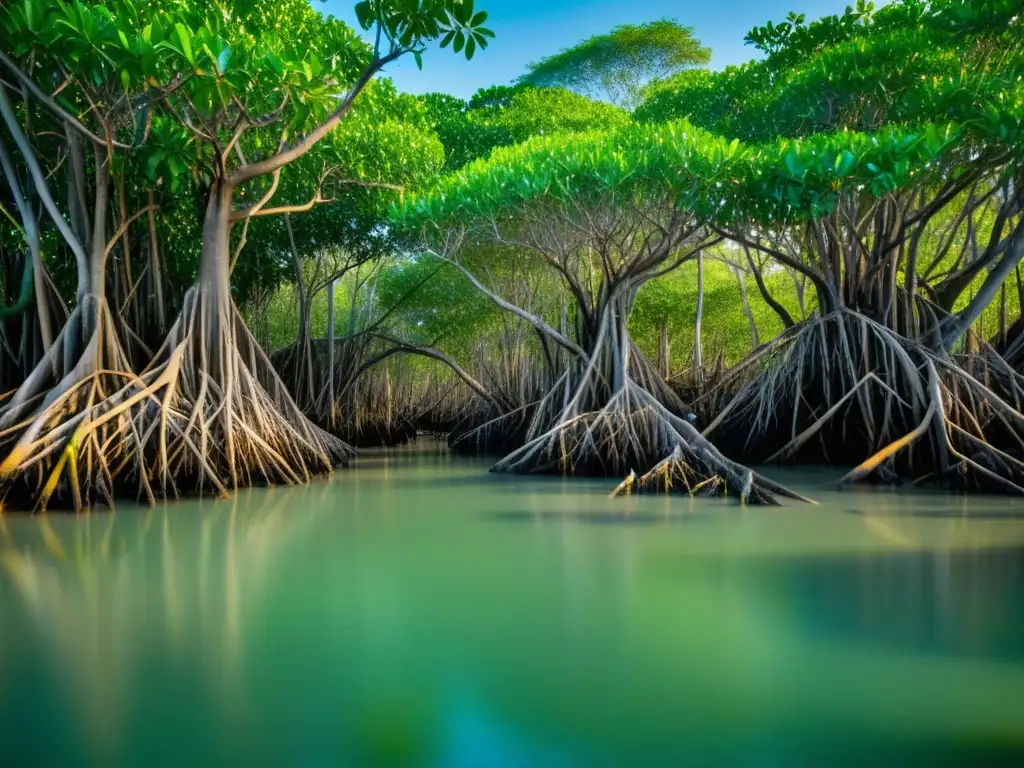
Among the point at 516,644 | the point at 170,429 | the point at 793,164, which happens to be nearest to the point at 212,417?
the point at 170,429

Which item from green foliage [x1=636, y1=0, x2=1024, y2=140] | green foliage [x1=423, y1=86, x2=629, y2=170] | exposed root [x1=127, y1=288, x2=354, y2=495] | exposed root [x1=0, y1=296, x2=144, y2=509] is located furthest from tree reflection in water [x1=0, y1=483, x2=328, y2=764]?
green foliage [x1=423, y1=86, x2=629, y2=170]

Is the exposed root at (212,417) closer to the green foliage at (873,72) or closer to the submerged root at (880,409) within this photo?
the submerged root at (880,409)

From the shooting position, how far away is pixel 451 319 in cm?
1612

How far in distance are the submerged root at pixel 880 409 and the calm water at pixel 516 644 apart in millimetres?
1970

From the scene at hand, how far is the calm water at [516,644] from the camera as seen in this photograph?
6.85ft

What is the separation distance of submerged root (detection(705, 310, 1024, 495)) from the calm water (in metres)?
1.97

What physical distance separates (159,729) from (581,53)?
53.4ft

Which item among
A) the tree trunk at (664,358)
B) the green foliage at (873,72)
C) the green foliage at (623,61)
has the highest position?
the green foliage at (623,61)

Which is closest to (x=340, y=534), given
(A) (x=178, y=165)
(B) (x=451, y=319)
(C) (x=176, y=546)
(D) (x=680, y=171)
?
(C) (x=176, y=546)

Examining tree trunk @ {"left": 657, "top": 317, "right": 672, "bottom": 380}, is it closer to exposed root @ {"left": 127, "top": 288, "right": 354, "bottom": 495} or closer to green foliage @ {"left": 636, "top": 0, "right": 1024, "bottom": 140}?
green foliage @ {"left": 636, "top": 0, "right": 1024, "bottom": 140}

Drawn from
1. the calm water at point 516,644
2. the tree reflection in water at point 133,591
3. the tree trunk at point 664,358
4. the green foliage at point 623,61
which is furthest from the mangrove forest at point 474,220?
the green foliage at point 623,61

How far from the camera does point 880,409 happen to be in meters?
9.03

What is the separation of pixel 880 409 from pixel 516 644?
718cm

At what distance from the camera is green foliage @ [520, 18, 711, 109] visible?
16.4 meters
